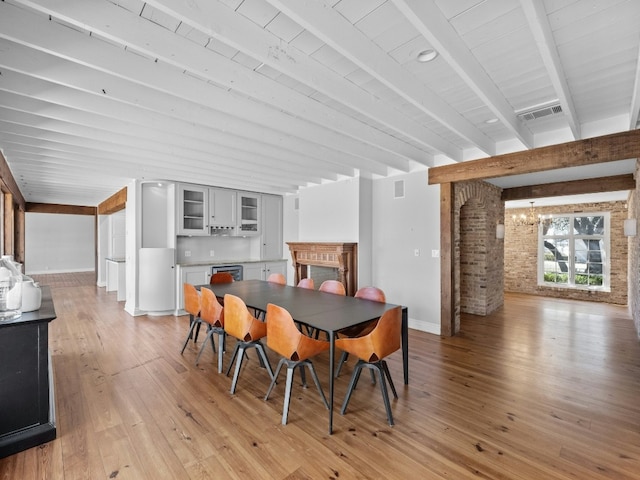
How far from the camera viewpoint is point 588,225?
790cm

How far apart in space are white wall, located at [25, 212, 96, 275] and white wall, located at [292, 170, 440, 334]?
11190mm

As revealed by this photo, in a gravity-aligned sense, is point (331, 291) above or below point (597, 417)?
above

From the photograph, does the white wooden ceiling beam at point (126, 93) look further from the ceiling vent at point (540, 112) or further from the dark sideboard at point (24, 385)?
the ceiling vent at point (540, 112)

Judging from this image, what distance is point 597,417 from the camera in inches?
95.3

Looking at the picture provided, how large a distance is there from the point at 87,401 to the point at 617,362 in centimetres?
543

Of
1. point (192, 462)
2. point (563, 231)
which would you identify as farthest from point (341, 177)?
point (563, 231)

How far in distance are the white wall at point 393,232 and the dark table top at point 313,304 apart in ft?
5.96

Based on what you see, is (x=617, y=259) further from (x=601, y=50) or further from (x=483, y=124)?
(x=601, y=50)

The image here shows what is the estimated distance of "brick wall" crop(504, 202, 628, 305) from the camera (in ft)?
23.9

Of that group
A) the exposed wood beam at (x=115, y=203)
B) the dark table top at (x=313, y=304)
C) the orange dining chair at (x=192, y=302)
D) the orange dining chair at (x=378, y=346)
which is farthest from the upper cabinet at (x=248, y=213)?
the orange dining chair at (x=378, y=346)

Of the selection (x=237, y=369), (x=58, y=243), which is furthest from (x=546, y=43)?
(x=58, y=243)

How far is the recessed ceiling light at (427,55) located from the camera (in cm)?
196

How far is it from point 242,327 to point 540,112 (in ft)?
11.3

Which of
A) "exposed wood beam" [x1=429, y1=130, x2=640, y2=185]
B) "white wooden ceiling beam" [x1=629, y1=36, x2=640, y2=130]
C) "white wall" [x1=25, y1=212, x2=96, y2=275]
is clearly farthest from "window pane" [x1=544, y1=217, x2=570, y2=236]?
"white wall" [x1=25, y1=212, x2=96, y2=275]
